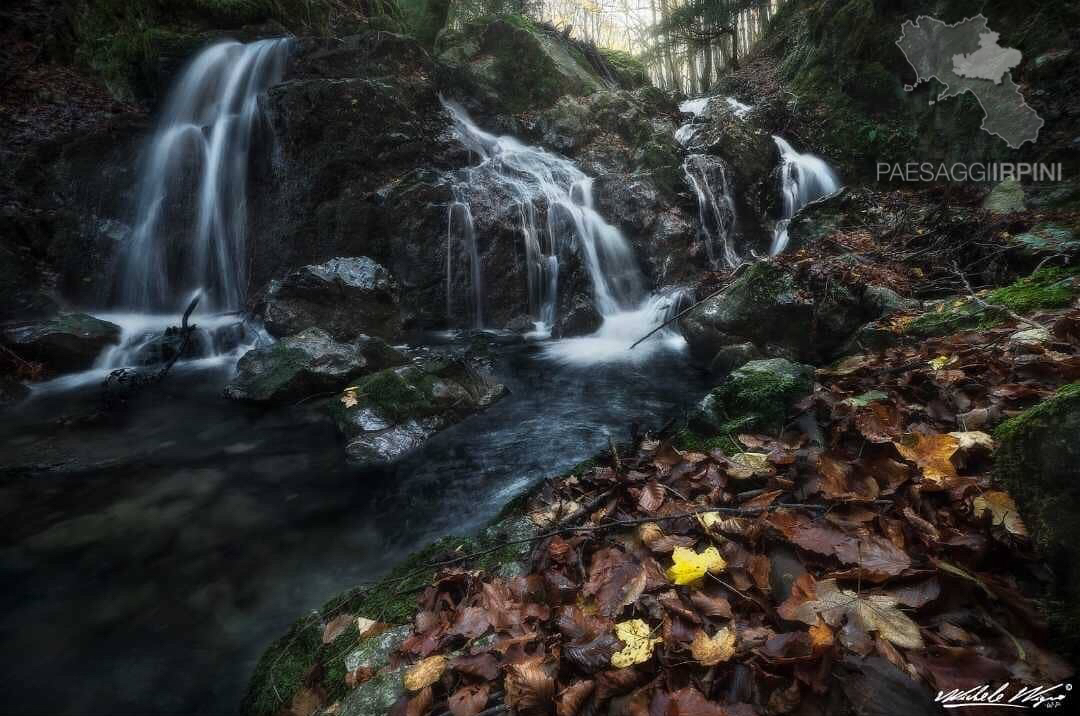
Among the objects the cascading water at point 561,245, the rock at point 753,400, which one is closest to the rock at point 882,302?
the rock at point 753,400

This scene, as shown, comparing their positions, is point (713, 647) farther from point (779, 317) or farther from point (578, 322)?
point (578, 322)

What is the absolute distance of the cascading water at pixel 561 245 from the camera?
28.2 feet

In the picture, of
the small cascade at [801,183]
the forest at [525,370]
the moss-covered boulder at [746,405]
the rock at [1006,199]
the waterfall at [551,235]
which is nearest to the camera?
the forest at [525,370]

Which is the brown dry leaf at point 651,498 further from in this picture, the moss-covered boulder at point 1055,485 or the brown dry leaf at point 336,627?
the brown dry leaf at point 336,627

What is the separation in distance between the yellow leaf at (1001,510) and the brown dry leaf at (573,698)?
1269 mm

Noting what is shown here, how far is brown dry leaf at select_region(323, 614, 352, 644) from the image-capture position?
204 centimetres

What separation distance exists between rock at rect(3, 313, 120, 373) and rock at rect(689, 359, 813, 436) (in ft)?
28.3

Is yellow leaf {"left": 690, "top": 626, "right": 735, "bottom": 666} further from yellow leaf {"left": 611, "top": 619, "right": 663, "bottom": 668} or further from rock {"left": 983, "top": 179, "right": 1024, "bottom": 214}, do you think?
rock {"left": 983, "top": 179, "right": 1024, "bottom": 214}

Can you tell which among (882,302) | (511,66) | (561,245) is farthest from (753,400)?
(511,66)

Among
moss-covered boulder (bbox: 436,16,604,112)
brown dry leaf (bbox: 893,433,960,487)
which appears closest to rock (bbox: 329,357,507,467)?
brown dry leaf (bbox: 893,433,960,487)

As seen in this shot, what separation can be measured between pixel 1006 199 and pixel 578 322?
21.7ft

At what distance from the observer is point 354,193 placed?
8898mm

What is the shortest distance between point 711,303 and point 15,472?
25.1 feet

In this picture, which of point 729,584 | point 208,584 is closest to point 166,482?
point 208,584
